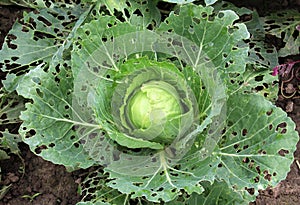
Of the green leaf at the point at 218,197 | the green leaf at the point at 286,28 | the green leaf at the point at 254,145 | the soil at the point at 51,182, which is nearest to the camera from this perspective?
the green leaf at the point at 254,145

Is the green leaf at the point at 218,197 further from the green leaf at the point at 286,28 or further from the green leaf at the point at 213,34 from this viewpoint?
the green leaf at the point at 286,28

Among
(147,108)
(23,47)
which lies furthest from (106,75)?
(23,47)

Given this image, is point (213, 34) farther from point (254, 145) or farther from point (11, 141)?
point (11, 141)

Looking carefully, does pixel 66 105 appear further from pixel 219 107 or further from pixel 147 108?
pixel 219 107

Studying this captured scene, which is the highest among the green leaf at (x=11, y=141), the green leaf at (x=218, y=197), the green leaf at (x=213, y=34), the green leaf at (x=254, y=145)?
the green leaf at (x=213, y=34)

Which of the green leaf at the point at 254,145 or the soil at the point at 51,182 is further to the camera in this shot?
the soil at the point at 51,182

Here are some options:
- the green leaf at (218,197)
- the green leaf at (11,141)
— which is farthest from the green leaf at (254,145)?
the green leaf at (11,141)
